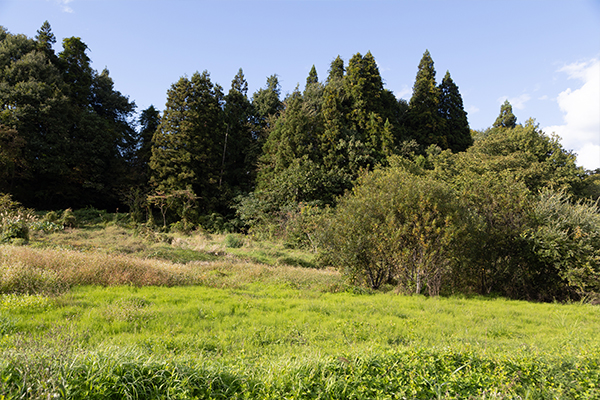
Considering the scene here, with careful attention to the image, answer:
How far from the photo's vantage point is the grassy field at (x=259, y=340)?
309 centimetres

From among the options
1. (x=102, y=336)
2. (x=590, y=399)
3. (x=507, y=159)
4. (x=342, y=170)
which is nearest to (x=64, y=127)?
(x=342, y=170)

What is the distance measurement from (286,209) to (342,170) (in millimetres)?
6506

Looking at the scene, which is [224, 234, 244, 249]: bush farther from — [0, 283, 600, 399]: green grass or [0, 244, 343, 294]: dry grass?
[0, 283, 600, 399]: green grass

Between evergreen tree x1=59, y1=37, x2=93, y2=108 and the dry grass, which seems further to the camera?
evergreen tree x1=59, y1=37, x2=93, y2=108

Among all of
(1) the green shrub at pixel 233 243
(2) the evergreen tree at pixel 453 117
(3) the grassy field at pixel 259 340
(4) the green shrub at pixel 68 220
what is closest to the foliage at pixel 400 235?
(3) the grassy field at pixel 259 340

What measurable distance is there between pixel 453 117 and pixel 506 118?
11.5 m

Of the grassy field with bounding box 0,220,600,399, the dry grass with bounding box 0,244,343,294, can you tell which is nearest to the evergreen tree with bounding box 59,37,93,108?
the dry grass with bounding box 0,244,343,294

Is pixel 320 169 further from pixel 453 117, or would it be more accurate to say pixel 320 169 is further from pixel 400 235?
pixel 453 117

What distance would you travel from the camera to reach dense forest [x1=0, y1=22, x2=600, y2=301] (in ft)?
33.3

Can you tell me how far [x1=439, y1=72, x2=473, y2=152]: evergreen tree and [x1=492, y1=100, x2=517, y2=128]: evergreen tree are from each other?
8.79 m

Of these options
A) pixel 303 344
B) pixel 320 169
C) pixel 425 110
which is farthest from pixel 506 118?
pixel 303 344

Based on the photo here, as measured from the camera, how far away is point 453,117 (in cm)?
3756

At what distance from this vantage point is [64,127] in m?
25.3

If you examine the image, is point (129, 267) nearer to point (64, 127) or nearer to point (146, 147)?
point (64, 127)
